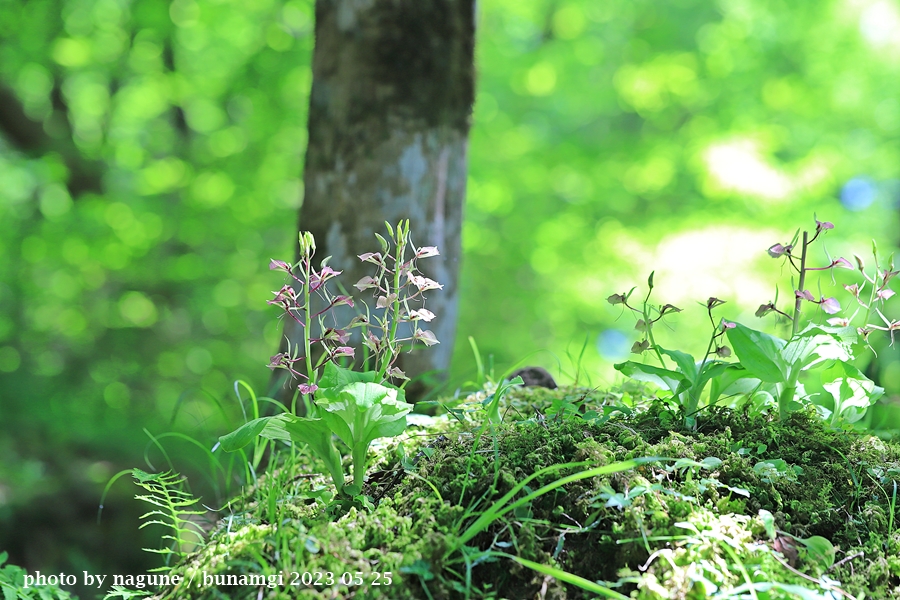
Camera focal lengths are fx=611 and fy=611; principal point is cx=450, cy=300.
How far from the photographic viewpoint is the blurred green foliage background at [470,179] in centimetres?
720

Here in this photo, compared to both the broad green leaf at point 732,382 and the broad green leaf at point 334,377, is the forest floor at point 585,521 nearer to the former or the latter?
the broad green leaf at point 732,382

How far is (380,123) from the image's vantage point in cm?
258

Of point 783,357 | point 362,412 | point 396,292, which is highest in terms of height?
point 396,292

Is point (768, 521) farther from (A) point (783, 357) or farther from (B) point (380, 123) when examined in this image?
(B) point (380, 123)

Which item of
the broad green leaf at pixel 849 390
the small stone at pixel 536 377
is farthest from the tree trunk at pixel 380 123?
the broad green leaf at pixel 849 390

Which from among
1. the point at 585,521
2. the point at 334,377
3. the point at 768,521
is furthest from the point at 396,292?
the point at 768,521

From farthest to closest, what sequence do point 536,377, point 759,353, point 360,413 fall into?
point 536,377 < point 759,353 < point 360,413

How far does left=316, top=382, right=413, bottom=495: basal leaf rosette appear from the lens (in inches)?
53.5

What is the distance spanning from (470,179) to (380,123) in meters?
5.65

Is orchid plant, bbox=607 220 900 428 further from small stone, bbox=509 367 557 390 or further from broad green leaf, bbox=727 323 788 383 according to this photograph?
small stone, bbox=509 367 557 390

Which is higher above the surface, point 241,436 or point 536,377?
point 241,436

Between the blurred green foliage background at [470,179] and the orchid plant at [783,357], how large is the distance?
193 inches

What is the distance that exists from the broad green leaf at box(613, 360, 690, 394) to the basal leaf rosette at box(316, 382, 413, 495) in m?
0.64

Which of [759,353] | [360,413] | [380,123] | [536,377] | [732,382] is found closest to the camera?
[360,413]
